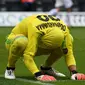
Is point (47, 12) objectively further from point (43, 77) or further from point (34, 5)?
point (43, 77)

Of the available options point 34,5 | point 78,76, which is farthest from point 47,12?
point 78,76

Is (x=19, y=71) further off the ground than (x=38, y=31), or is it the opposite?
(x=38, y=31)

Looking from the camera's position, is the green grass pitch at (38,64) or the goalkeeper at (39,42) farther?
the goalkeeper at (39,42)

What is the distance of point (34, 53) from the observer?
6742 millimetres

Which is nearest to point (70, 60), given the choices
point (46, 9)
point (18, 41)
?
point (18, 41)

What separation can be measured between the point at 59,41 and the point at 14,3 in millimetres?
15904

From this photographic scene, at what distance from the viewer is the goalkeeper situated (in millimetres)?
6695

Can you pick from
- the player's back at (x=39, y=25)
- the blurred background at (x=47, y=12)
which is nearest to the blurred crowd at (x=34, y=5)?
the blurred background at (x=47, y=12)

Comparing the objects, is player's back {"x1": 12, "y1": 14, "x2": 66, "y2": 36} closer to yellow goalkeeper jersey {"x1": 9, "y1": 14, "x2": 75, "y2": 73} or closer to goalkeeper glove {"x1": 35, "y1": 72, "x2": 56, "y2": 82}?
yellow goalkeeper jersey {"x1": 9, "y1": 14, "x2": 75, "y2": 73}

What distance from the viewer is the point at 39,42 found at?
6844 millimetres

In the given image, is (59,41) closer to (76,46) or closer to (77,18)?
(76,46)

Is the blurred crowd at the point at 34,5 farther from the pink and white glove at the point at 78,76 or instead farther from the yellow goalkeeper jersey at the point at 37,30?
the pink and white glove at the point at 78,76

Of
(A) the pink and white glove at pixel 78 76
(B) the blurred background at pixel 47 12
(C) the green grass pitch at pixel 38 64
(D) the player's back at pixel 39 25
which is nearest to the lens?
(C) the green grass pitch at pixel 38 64

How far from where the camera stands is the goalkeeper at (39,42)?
6695 mm
